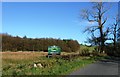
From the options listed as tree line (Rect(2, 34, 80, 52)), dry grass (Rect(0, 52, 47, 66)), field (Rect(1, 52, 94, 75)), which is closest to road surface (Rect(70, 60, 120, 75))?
field (Rect(1, 52, 94, 75))

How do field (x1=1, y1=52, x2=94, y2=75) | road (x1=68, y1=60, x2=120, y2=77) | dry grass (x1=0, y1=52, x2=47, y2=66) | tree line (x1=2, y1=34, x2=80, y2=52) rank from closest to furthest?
field (x1=1, y1=52, x2=94, y2=75), road (x1=68, y1=60, x2=120, y2=77), dry grass (x1=0, y1=52, x2=47, y2=66), tree line (x1=2, y1=34, x2=80, y2=52)

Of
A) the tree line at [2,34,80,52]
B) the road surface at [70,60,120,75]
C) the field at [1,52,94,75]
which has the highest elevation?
the tree line at [2,34,80,52]

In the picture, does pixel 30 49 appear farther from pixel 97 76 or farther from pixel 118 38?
pixel 97 76

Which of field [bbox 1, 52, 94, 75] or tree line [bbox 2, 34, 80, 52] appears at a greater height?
tree line [bbox 2, 34, 80, 52]

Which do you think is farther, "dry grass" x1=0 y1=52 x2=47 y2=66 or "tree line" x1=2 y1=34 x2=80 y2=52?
"tree line" x1=2 y1=34 x2=80 y2=52

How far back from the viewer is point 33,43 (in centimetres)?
6900

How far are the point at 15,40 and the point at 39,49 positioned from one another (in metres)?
6.05

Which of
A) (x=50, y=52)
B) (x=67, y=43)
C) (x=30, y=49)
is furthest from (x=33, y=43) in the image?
(x=50, y=52)

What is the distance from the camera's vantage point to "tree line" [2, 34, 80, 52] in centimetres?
6644

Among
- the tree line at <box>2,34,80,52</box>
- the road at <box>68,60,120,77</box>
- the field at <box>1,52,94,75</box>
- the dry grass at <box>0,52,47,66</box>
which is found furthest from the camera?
the tree line at <box>2,34,80,52</box>

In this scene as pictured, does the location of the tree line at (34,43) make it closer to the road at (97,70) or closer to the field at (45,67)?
the field at (45,67)

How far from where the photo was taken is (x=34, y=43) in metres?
68.9

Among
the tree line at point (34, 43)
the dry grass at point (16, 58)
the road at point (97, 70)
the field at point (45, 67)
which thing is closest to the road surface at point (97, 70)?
the road at point (97, 70)

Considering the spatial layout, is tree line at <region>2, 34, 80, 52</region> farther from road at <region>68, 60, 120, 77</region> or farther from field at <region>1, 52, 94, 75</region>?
road at <region>68, 60, 120, 77</region>
